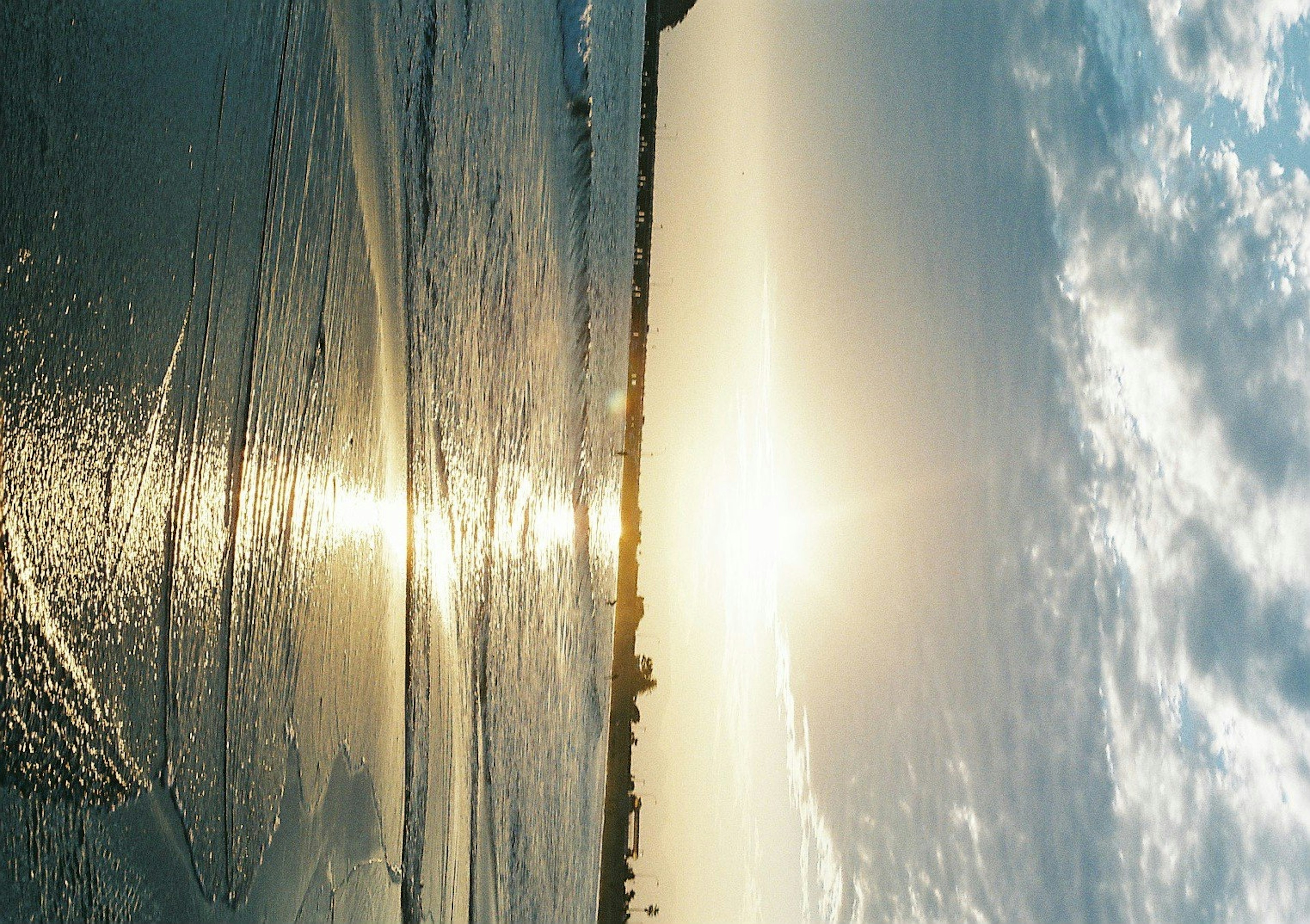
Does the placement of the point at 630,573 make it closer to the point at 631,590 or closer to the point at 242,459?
the point at 631,590

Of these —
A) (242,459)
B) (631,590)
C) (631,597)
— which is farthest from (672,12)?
(242,459)

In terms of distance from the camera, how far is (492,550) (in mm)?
5359

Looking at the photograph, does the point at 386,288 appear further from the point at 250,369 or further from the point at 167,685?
the point at 167,685

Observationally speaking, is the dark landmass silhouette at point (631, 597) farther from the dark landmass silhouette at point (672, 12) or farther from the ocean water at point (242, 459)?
the ocean water at point (242, 459)

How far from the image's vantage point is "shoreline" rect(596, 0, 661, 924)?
15.7 m

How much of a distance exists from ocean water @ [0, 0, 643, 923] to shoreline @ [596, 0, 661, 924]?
10.9 metres

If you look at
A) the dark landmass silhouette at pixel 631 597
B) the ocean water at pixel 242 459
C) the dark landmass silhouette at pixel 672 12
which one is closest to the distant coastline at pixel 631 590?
the dark landmass silhouette at pixel 631 597

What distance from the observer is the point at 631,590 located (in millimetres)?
16750

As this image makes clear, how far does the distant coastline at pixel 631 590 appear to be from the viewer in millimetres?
15680

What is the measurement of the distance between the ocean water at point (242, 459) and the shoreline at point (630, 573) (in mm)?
10878

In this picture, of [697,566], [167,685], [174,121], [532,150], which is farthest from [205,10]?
[697,566]

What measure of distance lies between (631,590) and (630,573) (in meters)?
0.32

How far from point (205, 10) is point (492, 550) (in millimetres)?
3943

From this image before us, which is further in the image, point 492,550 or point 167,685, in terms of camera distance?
point 492,550
